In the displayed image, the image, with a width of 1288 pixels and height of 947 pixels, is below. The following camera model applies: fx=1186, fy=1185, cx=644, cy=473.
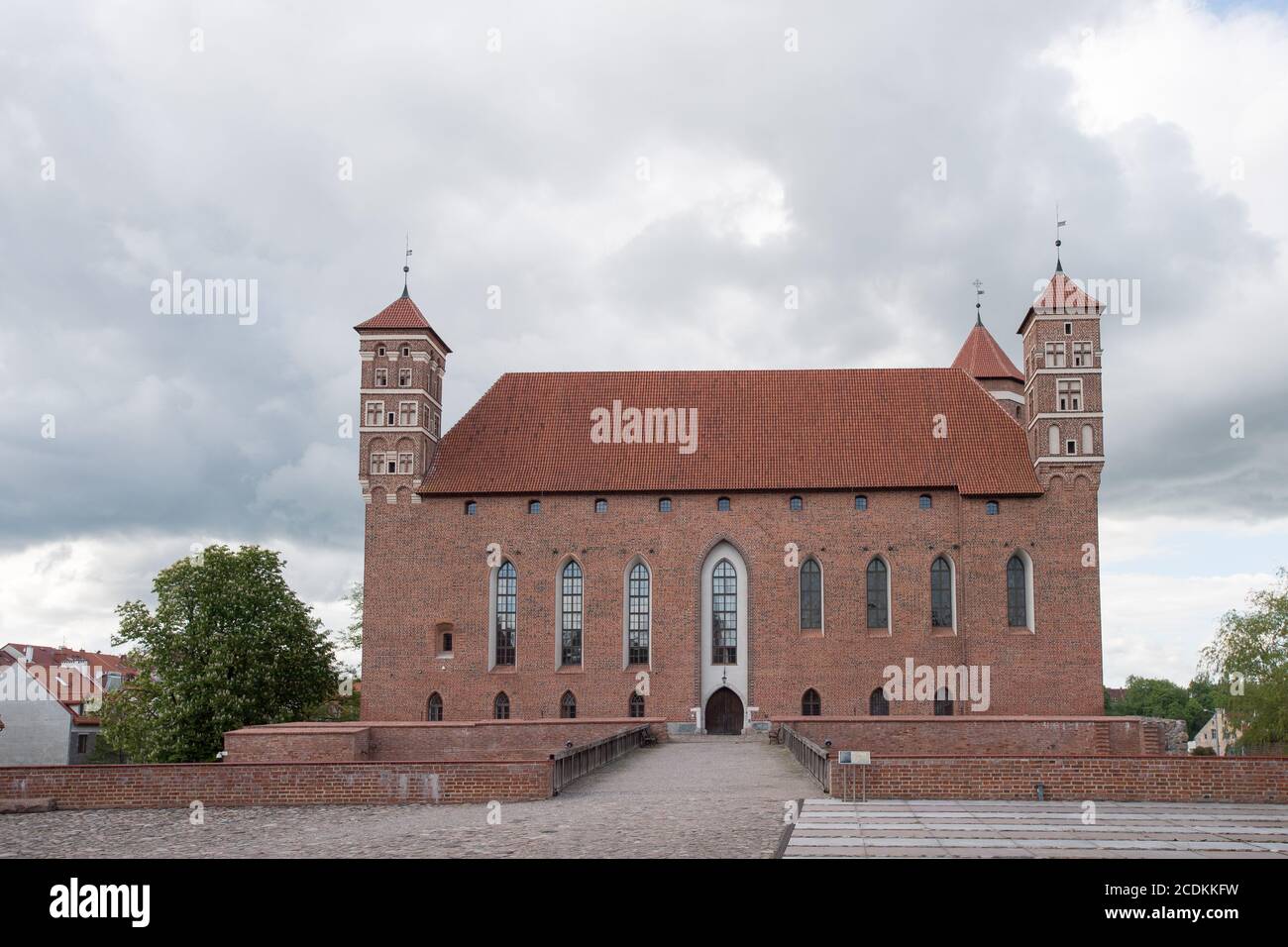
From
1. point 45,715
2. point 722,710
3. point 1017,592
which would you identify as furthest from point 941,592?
point 45,715

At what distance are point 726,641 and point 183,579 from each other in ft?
57.2

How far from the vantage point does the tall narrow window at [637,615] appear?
3856 cm

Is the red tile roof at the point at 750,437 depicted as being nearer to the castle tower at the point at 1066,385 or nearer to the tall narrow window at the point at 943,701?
the castle tower at the point at 1066,385

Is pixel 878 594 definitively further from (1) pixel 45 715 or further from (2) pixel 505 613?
(1) pixel 45 715

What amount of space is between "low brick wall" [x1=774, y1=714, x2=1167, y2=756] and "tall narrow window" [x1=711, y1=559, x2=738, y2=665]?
8177mm

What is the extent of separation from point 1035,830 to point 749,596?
25.2 m

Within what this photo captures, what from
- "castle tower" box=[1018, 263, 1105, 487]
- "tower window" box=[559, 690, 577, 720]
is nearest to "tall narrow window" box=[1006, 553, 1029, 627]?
"castle tower" box=[1018, 263, 1105, 487]

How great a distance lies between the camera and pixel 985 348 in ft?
153

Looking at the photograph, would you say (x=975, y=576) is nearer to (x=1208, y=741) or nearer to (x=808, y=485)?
(x=808, y=485)

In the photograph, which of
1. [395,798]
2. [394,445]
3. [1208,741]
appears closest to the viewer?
[395,798]

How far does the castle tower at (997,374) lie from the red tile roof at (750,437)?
3049 millimetres

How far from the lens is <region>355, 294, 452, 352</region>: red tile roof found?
40.7 m

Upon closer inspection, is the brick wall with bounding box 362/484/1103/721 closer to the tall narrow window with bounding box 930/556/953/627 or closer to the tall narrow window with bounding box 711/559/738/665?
the tall narrow window with bounding box 930/556/953/627
